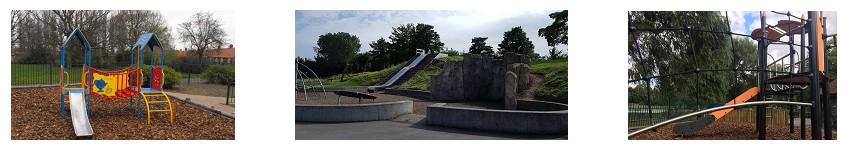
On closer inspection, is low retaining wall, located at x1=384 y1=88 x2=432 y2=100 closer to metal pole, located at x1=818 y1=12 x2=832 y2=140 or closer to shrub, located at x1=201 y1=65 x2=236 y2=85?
shrub, located at x1=201 y1=65 x2=236 y2=85

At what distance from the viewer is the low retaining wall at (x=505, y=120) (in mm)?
7215

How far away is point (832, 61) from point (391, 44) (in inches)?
795

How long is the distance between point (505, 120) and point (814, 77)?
4244mm

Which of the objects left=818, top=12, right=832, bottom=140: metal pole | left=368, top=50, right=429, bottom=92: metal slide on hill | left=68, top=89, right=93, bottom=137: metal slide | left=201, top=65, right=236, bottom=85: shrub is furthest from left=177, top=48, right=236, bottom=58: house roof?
left=818, top=12, right=832, bottom=140: metal pole

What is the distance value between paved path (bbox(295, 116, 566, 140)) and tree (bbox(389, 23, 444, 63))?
16.8 m

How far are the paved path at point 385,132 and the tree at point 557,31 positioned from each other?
749cm

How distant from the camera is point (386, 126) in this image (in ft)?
26.4

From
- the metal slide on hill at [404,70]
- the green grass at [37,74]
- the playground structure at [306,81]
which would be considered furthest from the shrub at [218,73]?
the metal slide on hill at [404,70]

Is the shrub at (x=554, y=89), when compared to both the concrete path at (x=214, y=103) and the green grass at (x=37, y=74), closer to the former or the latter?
the concrete path at (x=214, y=103)

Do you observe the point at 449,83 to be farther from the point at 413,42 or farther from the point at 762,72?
the point at 413,42

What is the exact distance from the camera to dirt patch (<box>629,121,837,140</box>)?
8.13 m

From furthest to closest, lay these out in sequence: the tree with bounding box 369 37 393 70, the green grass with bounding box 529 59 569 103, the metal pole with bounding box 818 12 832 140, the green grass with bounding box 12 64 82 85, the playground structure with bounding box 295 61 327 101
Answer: the tree with bounding box 369 37 393 70 < the green grass with bounding box 529 59 569 103 < the playground structure with bounding box 295 61 327 101 < the green grass with bounding box 12 64 82 85 < the metal pole with bounding box 818 12 832 140

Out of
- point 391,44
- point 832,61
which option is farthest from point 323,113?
point 391,44

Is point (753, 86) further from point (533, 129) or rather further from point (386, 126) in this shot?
point (386, 126)
